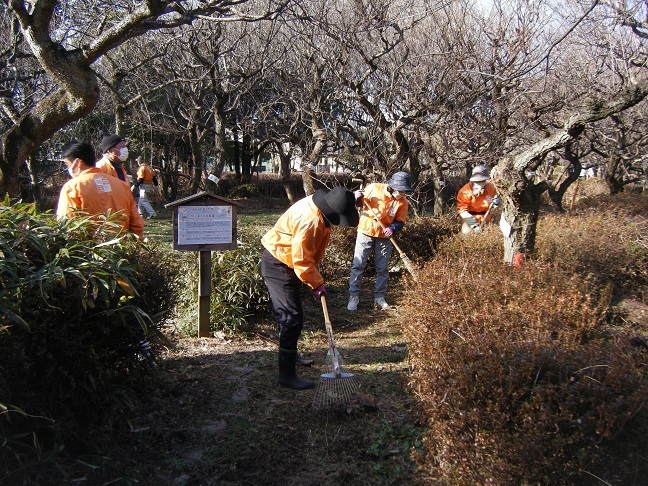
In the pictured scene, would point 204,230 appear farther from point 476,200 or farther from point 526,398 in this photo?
point 476,200

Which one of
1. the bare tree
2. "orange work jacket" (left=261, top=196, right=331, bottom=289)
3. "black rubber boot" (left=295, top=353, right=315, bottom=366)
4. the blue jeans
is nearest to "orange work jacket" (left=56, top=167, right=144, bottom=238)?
the bare tree

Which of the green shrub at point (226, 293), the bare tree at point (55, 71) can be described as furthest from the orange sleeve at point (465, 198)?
the bare tree at point (55, 71)

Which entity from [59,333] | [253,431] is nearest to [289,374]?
[253,431]

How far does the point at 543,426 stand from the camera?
2.34 meters

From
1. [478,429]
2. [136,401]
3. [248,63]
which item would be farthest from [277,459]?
[248,63]

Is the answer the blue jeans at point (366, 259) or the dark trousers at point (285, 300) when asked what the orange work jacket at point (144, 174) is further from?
the dark trousers at point (285, 300)

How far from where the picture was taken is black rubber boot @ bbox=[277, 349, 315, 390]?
13.8 feet

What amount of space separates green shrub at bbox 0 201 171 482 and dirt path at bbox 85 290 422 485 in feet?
1.22

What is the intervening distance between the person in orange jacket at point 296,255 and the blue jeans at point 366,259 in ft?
8.13

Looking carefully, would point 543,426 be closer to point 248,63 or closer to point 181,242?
point 181,242

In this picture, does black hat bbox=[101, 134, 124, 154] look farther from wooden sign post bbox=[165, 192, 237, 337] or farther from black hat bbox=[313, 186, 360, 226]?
black hat bbox=[313, 186, 360, 226]

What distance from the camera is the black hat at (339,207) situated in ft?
12.8

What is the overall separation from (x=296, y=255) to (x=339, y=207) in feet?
1.65

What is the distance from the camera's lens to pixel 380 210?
6574 millimetres
